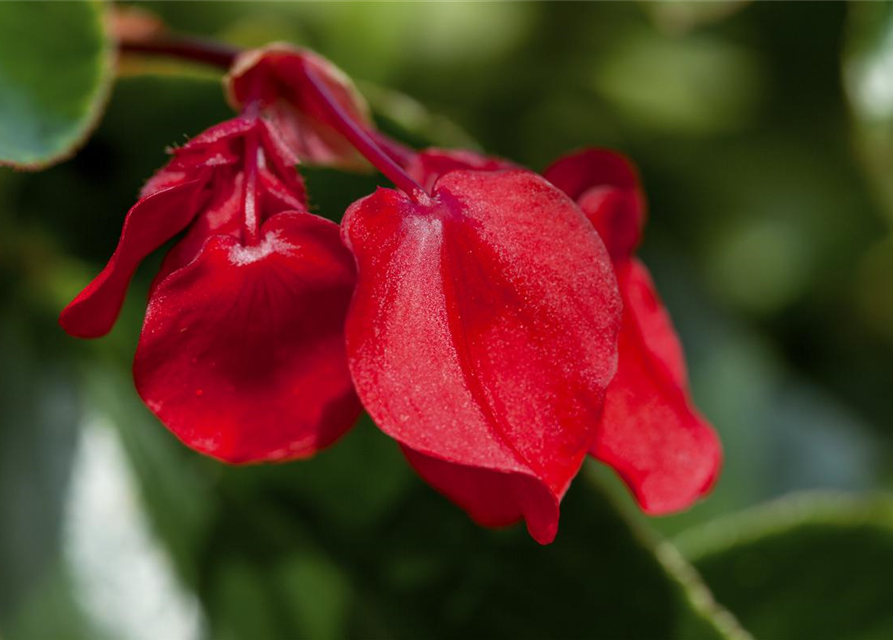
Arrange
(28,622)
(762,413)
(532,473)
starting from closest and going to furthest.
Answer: (532,473) → (28,622) → (762,413)

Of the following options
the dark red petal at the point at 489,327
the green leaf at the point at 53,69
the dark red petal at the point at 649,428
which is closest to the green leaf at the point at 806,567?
the dark red petal at the point at 649,428

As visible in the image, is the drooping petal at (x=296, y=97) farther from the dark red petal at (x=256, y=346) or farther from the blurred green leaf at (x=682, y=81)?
the blurred green leaf at (x=682, y=81)

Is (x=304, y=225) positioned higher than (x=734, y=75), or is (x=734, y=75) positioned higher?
(x=304, y=225)

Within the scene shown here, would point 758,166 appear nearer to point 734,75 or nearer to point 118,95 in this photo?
point 734,75

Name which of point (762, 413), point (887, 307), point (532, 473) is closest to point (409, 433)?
point (532, 473)

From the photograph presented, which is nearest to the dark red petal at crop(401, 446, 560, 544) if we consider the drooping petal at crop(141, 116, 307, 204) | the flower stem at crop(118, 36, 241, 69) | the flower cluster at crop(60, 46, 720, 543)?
the flower cluster at crop(60, 46, 720, 543)

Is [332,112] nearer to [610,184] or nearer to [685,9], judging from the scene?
[610,184]
